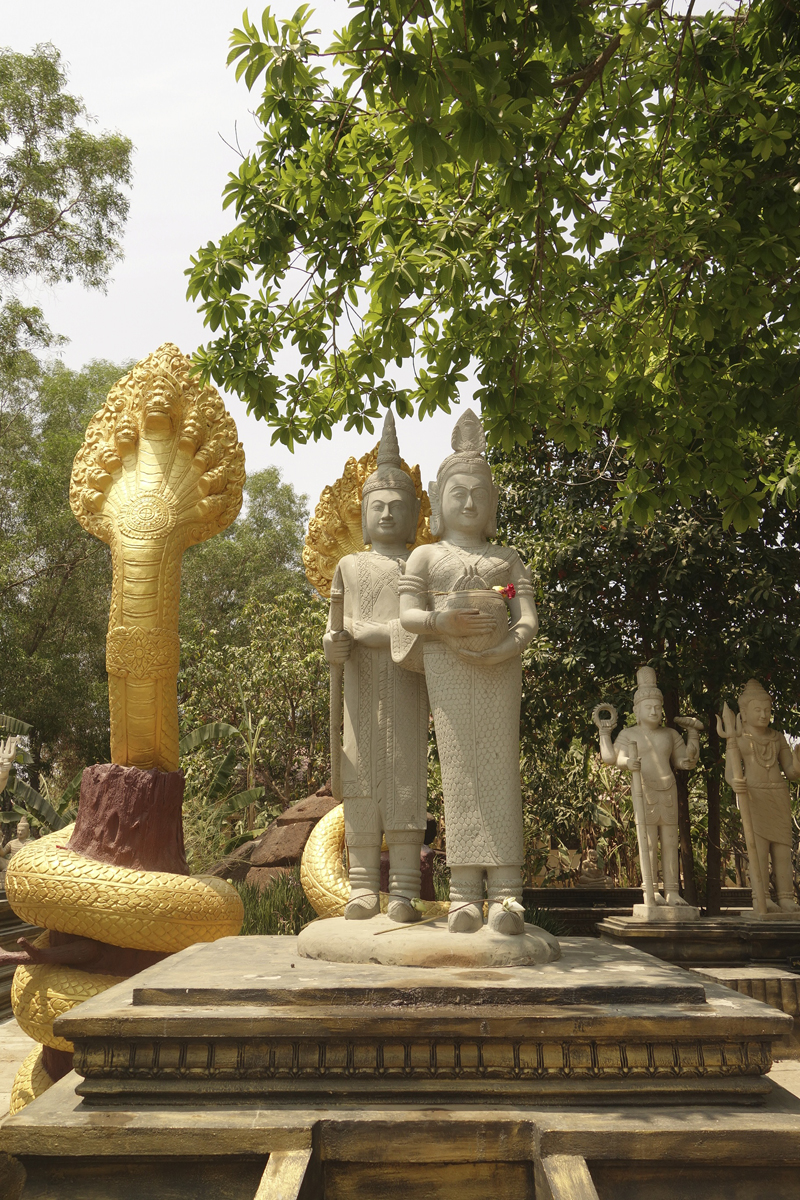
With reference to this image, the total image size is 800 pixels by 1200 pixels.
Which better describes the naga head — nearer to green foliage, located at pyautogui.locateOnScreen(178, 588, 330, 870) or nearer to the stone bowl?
the stone bowl

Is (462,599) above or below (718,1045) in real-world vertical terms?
above

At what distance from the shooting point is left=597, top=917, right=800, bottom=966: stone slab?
283 inches

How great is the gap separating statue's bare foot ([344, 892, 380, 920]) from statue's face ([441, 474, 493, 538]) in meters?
1.72

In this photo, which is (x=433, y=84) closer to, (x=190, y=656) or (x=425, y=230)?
(x=425, y=230)

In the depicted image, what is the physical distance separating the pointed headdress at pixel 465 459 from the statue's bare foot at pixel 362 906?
1.72 meters

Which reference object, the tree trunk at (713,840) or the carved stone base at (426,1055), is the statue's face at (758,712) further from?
the carved stone base at (426,1055)

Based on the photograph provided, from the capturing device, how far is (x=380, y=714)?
14.1 ft

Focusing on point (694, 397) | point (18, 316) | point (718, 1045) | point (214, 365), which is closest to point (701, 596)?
point (694, 397)

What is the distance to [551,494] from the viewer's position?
402 inches

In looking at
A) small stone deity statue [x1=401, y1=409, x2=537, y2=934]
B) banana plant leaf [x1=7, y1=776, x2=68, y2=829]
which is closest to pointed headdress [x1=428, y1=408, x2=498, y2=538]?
small stone deity statue [x1=401, y1=409, x2=537, y2=934]

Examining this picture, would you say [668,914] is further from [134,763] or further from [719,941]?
[134,763]

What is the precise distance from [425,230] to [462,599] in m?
2.57

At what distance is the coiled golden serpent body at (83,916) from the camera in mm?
4504

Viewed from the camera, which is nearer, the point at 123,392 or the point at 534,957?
the point at 534,957
